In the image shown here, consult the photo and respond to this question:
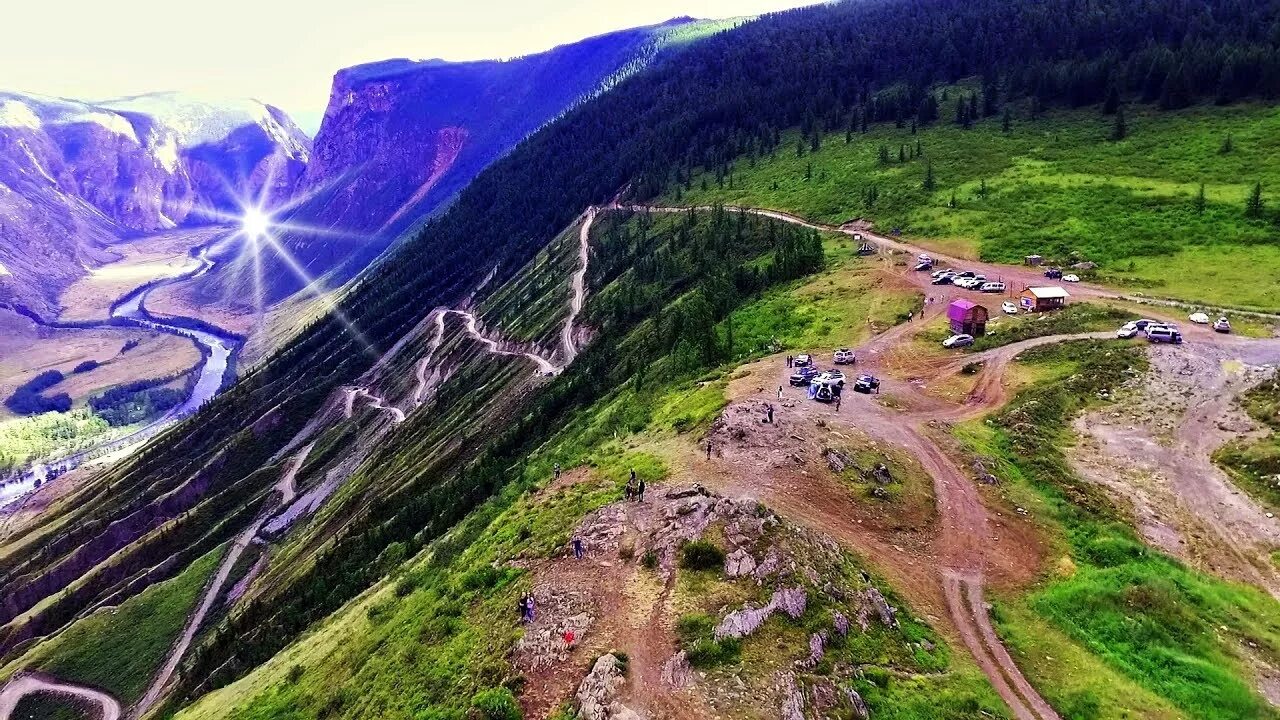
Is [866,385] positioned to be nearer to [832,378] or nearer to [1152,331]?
[832,378]

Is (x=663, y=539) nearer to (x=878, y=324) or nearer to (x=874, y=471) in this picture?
(x=874, y=471)

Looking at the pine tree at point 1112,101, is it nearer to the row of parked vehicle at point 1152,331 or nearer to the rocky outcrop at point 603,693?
the row of parked vehicle at point 1152,331

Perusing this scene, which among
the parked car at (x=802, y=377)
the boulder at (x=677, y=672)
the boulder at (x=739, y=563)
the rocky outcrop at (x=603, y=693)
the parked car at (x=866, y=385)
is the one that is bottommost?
the parked car at (x=866, y=385)

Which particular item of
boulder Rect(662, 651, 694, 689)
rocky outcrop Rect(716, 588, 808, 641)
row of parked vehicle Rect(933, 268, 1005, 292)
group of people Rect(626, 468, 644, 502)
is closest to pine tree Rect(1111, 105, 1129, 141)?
row of parked vehicle Rect(933, 268, 1005, 292)

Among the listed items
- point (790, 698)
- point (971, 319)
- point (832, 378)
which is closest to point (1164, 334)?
point (971, 319)

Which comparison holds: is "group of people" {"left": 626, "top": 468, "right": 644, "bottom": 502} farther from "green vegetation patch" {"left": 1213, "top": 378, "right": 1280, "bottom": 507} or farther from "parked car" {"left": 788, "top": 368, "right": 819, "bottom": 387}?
"green vegetation patch" {"left": 1213, "top": 378, "right": 1280, "bottom": 507}

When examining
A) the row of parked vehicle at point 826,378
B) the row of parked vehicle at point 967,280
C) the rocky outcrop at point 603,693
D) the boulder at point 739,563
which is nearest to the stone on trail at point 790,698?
the rocky outcrop at point 603,693

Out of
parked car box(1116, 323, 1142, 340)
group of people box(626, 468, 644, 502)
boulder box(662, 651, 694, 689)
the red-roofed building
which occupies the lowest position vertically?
parked car box(1116, 323, 1142, 340)
